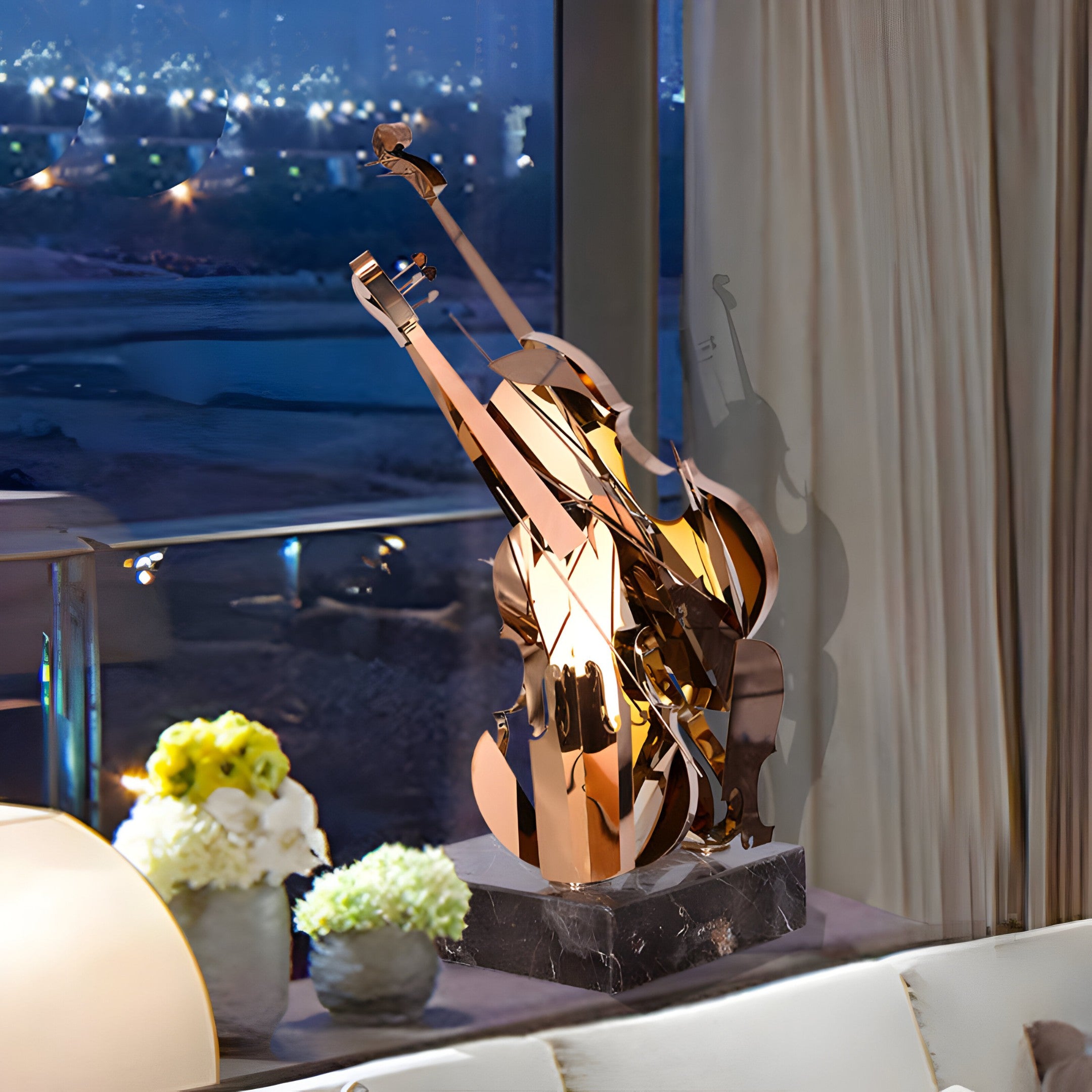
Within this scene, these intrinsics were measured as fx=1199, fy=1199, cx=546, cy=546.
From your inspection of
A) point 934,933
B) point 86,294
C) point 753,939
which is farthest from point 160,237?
point 934,933

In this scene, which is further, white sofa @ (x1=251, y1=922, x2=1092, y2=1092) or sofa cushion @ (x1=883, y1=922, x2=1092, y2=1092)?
sofa cushion @ (x1=883, y1=922, x2=1092, y2=1092)

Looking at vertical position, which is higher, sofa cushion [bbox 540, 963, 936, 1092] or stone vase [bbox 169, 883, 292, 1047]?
stone vase [bbox 169, 883, 292, 1047]

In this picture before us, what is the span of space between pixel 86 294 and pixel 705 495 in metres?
0.87

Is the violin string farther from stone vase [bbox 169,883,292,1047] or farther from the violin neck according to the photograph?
stone vase [bbox 169,883,292,1047]

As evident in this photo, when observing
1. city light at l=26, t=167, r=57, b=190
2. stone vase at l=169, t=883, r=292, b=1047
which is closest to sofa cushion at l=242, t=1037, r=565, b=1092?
stone vase at l=169, t=883, r=292, b=1047

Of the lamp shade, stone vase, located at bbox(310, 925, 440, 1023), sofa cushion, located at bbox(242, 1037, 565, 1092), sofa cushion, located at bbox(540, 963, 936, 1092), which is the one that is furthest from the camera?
stone vase, located at bbox(310, 925, 440, 1023)

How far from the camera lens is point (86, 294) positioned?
154 cm

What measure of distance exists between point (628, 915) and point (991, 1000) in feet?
1.75

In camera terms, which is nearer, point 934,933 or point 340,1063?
point 340,1063

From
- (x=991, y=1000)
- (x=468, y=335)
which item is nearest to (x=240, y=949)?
(x=468, y=335)

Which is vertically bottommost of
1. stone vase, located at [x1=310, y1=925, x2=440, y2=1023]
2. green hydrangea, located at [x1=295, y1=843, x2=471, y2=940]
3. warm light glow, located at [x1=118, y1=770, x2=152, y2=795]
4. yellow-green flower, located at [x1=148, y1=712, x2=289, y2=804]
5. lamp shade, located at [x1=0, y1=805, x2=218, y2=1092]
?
stone vase, located at [x1=310, y1=925, x2=440, y2=1023]

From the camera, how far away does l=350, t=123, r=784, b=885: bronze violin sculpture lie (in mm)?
1554

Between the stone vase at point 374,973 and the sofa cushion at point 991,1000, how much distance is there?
63 cm

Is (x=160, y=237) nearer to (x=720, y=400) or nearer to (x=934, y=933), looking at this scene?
(x=720, y=400)
